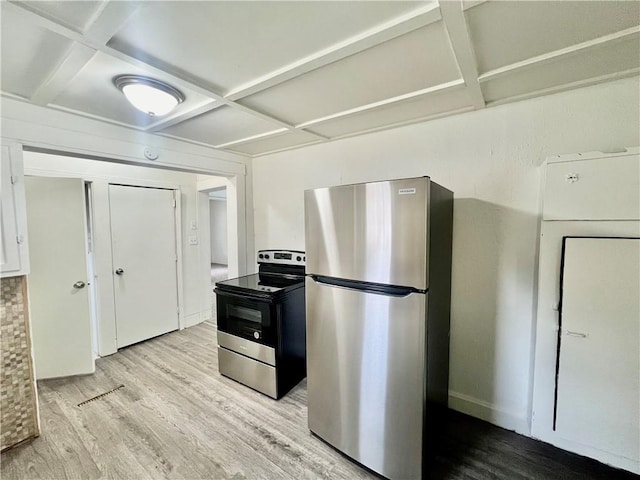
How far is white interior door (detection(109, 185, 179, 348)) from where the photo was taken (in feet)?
10.7

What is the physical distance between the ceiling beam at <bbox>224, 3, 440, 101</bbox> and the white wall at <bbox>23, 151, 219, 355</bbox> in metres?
2.35

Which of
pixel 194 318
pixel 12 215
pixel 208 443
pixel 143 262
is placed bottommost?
pixel 208 443

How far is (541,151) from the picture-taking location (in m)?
1.82

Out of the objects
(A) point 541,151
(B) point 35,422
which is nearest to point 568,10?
(A) point 541,151

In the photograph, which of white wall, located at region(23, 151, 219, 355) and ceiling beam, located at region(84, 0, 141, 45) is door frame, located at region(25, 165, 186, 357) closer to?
white wall, located at region(23, 151, 219, 355)

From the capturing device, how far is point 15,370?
189cm

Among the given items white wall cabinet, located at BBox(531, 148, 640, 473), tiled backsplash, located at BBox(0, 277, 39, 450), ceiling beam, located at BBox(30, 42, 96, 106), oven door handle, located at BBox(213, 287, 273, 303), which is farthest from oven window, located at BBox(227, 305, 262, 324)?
white wall cabinet, located at BBox(531, 148, 640, 473)

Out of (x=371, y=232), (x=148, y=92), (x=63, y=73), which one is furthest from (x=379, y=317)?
(x=63, y=73)

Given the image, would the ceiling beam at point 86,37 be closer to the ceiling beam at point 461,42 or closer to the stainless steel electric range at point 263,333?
the ceiling beam at point 461,42

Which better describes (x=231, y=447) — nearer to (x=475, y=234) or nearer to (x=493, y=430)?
(x=493, y=430)

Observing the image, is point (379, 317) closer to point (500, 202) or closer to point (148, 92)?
point (500, 202)

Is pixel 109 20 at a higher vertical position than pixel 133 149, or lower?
higher

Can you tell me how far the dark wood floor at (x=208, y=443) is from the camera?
5.48ft

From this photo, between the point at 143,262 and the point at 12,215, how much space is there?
175 cm
